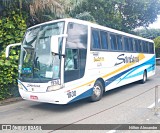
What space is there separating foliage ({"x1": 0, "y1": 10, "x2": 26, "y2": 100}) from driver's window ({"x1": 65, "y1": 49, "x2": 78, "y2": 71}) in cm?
308

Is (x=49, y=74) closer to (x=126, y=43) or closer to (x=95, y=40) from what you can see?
(x=95, y=40)

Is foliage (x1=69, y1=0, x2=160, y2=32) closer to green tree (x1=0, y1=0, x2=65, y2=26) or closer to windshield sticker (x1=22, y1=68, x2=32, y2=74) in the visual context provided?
green tree (x1=0, y1=0, x2=65, y2=26)

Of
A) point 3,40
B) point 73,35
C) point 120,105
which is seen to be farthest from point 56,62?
point 3,40

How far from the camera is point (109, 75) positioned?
8.76m

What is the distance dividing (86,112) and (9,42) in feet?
16.7

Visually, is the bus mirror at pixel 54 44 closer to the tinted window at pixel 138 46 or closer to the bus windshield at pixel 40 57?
the bus windshield at pixel 40 57

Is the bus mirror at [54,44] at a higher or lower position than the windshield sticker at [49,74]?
higher

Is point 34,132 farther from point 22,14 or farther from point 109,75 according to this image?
point 22,14

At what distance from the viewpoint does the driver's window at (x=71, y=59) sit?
6383 millimetres

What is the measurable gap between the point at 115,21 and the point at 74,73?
554 inches

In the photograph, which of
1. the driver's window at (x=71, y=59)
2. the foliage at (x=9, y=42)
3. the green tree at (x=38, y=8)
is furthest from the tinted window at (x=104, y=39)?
the foliage at (x=9, y=42)

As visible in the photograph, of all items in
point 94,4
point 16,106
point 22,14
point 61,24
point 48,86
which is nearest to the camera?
point 48,86

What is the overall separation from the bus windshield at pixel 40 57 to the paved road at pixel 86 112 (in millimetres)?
1140

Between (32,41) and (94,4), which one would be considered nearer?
(32,41)
